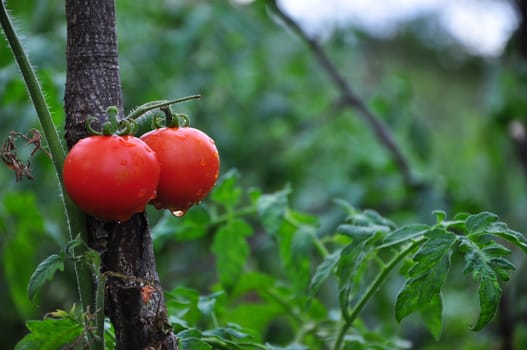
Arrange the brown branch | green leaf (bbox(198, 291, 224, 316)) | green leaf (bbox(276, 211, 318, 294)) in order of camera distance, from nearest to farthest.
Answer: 1. green leaf (bbox(198, 291, 224, 316))
2. green leaf (bbox(276, 211, 318, 294))
3. the brown branch

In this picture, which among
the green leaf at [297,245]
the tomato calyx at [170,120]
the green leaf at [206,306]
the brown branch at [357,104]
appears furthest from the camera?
the brown branch at [357,104]

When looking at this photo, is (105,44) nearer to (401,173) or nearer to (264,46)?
(401,173)

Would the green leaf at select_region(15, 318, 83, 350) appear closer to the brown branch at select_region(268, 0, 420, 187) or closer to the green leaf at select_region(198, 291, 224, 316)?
the green leaf at select_region(198, 291, 224, 316)

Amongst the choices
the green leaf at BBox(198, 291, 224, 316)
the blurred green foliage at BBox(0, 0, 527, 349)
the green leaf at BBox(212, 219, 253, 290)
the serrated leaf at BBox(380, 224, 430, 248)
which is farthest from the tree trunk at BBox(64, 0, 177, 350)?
the blurred green foliage at BBox(0, 0, 527, 349)

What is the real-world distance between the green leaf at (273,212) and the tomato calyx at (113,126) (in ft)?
1.28

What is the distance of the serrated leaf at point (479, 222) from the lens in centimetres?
80

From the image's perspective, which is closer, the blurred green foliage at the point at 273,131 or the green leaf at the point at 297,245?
the green leaf at the point at 297,245

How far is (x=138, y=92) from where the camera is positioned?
2.50m

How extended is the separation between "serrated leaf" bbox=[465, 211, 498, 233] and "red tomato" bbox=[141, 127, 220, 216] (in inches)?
11.7

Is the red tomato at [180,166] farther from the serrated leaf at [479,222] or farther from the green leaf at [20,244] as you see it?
the green leaf at [20,244]

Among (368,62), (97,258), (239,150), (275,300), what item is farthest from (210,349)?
(368,62)

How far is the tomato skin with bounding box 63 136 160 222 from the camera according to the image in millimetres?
702

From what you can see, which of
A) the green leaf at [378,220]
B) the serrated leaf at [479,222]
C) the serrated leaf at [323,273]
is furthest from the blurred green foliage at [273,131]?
the serrated leaf at [479,222]

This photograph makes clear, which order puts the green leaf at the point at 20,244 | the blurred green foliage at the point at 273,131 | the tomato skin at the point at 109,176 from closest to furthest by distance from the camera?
1. the tomato skin at the point at 109,176
2. the green leaf at the point at 20,244
3. the blurred green foliage at the point at 273,131
